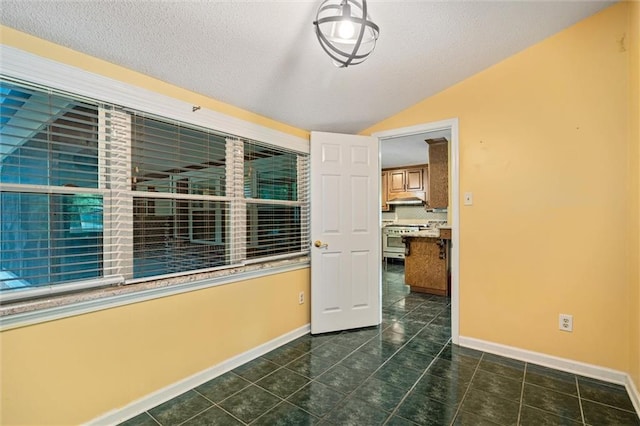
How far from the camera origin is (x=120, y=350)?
179 centimetres

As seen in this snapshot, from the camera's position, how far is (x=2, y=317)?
1.40 meters

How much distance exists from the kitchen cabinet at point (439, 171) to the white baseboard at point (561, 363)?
85.9 inches

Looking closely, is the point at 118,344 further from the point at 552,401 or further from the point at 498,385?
the point at 552,401

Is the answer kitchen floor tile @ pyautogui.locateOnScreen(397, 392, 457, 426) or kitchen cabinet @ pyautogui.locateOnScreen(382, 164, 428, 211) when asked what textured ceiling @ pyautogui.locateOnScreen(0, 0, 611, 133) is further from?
kitchen cabinet @ pyautogui.locateOnScreen(382, 164, 428, 211)

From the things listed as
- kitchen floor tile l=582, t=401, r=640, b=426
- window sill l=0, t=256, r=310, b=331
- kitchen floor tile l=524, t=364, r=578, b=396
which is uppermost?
window sill l=0, t=256, r=310, b=331

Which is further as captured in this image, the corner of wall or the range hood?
the range hood

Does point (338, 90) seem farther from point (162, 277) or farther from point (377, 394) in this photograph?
point (377, 394)

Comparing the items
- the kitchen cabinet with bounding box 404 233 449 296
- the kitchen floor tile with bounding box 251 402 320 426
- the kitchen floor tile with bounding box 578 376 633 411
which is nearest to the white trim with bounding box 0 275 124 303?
the kitchen floor tile with bounding box 251 402 320 426

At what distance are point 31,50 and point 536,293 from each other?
144 inches

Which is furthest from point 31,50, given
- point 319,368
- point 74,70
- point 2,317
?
point 319,368

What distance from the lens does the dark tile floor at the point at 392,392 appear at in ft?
5.89

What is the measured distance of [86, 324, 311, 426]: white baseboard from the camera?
5.75 feet

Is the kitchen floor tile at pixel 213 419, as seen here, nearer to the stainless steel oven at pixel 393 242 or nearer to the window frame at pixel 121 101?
the window frame at pixel 121 101

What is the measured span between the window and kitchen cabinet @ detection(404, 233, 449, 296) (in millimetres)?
2695
